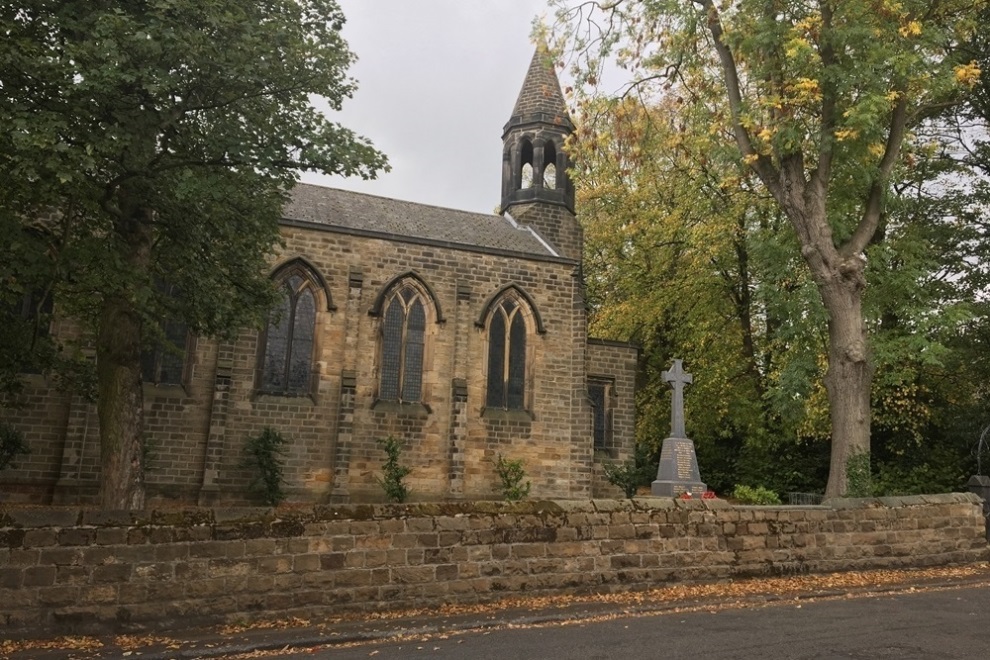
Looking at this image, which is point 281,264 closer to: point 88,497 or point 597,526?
point 88,497

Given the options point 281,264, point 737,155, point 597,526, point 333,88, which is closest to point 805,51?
point 737,155

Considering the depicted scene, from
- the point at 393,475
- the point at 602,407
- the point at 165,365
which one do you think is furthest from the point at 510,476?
the point at 165,365

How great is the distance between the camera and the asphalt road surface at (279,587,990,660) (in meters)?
5.77

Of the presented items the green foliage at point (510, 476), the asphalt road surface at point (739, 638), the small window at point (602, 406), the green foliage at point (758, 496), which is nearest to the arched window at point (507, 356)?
the green foliage at point (510, 476)

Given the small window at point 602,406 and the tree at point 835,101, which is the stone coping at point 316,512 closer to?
the tree at point 835,101

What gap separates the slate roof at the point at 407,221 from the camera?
1994 cm

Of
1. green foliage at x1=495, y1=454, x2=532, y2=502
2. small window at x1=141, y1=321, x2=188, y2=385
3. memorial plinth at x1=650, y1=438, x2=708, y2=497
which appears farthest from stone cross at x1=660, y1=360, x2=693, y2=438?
small window at x1=141, y1=321, x2=188, y2=385

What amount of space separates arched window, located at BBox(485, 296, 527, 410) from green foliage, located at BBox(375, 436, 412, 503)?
10.3 ft

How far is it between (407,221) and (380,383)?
5.33 m

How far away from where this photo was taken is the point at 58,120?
325 inches

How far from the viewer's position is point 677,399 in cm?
1391

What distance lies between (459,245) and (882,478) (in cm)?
1304

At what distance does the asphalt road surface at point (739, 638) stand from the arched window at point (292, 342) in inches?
508

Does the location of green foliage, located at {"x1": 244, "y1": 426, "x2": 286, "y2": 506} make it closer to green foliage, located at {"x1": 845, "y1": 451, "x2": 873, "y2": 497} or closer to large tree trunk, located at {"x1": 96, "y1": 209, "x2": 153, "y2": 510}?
large tree trunk, located at {"x1": 96, "y1": 209, "x2": 153, "y2": 510}
